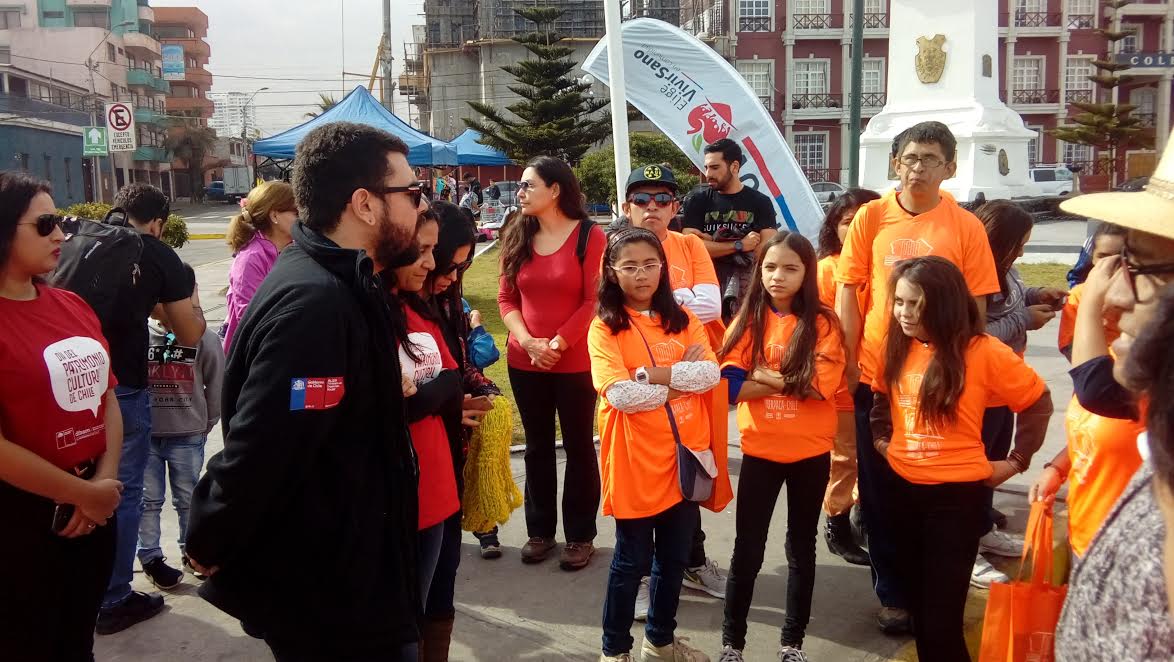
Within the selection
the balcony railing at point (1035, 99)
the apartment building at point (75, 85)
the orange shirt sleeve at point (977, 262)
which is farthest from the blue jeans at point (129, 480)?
the balcony railing at point (1035, 99)

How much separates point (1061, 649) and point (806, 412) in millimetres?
1833

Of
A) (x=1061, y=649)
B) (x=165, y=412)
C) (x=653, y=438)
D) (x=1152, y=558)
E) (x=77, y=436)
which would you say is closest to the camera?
(x=1152, y=558)

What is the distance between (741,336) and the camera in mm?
3531

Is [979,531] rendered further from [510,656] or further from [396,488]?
[396,488]

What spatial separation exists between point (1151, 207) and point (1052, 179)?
1362 inches

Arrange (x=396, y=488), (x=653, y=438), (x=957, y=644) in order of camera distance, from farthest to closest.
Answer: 1. (x=653, y=438)
2. (x=957, y=644)
3. (x=396, y=488)

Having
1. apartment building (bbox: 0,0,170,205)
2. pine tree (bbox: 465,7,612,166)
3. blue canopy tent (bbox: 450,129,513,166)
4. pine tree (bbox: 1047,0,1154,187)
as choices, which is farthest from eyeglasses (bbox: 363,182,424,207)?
apartment building (bbox: 0,0,170,205)

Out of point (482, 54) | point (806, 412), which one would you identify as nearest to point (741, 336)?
point (806, 412)

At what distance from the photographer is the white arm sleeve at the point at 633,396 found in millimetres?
3221

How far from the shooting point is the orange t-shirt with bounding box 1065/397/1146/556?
Result: 232 cm

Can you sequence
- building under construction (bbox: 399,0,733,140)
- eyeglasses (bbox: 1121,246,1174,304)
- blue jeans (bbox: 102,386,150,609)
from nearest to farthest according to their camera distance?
eyeglasses (bbox: 1121,246,1174,304)
blue jeans (bbox: 102,386,150,609)
building under construction (bbox: 399,0,733,140)

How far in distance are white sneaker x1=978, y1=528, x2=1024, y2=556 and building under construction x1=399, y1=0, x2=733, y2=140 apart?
45085mm

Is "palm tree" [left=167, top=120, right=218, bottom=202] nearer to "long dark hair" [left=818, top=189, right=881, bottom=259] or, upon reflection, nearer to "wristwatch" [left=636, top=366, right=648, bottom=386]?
"long dark hair" [left=818, top=189, right=881, bottom=259]

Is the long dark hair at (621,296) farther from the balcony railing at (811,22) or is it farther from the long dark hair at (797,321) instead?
the balcony railing at (811,22)
